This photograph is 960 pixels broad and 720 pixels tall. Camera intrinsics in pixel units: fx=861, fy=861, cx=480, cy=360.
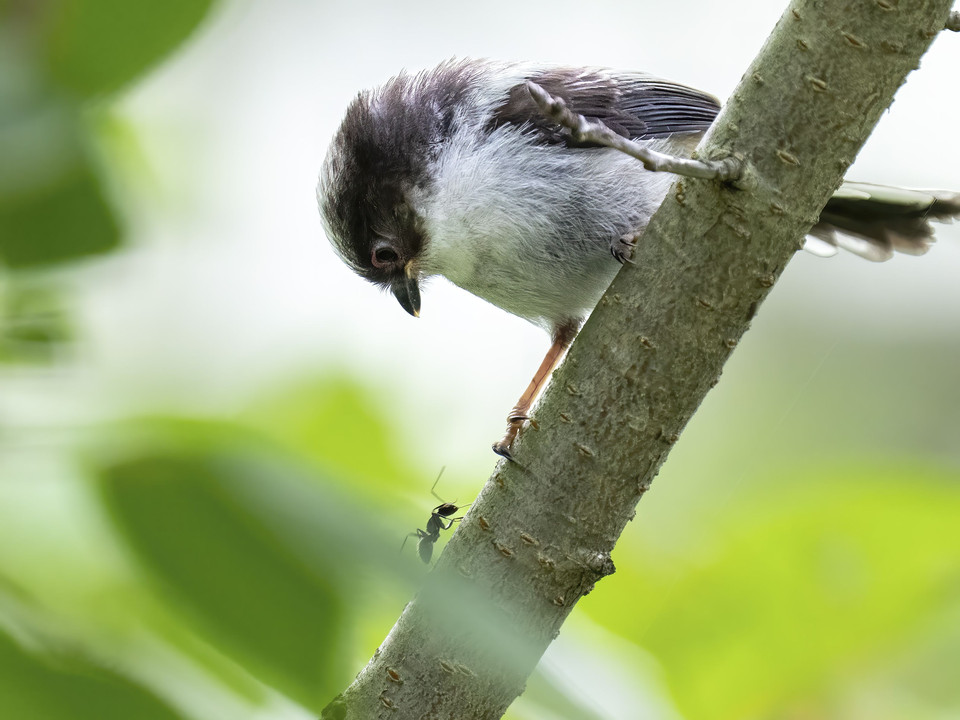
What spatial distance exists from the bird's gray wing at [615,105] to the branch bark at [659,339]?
662mm

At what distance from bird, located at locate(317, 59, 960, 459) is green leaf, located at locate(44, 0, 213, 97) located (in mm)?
1179

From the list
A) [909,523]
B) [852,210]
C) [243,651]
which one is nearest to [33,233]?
[243,651]

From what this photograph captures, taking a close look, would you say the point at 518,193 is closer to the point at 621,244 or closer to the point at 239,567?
the point at 621,244

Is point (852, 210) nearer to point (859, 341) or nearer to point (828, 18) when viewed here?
point (859, 341)

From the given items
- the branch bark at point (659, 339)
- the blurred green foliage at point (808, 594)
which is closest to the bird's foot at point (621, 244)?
the branch bark at point (659, 339)

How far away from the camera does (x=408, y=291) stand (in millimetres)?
2080

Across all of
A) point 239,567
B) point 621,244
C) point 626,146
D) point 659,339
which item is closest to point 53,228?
point 239,567

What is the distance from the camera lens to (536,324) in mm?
1994

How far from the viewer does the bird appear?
1684 millimetres

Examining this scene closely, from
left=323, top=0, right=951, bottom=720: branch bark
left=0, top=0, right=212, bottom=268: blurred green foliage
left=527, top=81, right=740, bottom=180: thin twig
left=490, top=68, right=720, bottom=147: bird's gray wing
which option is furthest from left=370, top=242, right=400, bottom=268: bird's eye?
left=0, top=0, right=212, bottom=268: blurred green foliage

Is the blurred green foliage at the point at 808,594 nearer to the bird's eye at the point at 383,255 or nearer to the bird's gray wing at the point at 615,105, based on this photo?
the bird's gray wing at the point at 615,105

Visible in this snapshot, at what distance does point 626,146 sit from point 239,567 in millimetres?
773

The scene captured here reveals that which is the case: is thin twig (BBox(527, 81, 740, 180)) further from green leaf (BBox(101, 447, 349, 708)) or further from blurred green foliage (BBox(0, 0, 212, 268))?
green leaf (BBox(101, 447, 349, 708))

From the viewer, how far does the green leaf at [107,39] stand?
1.26 ft
